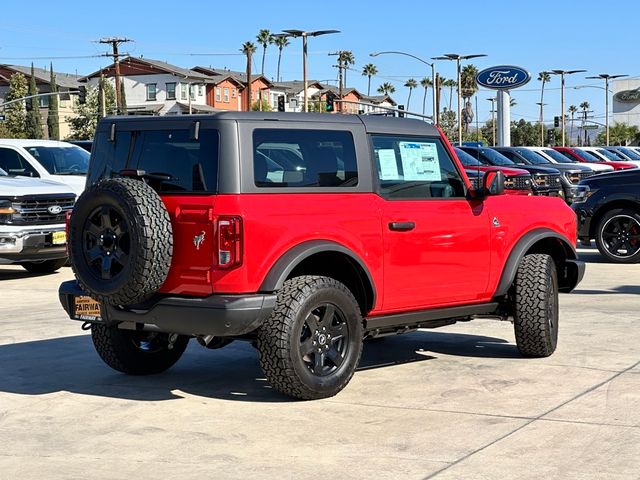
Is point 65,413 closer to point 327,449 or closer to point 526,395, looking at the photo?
point 327,449

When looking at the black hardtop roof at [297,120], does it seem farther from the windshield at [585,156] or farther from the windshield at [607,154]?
the windshield at [607,154]

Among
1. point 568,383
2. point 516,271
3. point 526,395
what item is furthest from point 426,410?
point 516,271

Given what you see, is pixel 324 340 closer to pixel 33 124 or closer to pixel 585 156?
pixel 585 156

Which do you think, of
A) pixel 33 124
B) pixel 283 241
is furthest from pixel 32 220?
pixel 33 124

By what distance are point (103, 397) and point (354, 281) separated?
1919 mm

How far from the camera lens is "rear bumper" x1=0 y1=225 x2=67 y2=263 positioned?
1445cm

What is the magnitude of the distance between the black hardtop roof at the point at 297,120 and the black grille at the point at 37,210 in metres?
7.49

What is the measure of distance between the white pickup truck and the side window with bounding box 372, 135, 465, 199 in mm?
8143

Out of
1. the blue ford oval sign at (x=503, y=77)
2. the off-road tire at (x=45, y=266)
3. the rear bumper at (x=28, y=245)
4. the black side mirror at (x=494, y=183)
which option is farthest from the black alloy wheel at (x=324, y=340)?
the blue ford oval sign at (x=503, y=77)

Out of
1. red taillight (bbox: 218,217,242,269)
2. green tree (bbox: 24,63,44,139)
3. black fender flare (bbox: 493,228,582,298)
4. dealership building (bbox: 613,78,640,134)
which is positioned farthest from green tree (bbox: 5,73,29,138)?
red taillight (bbox: 218,217,242,269)

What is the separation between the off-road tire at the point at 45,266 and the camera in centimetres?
1623

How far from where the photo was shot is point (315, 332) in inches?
277

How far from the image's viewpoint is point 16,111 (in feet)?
314

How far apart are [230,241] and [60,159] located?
1217 centimetres
